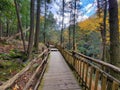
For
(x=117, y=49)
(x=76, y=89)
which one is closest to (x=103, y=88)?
(x=117, y=49)

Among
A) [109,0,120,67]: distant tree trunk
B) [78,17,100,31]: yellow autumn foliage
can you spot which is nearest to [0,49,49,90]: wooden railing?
[109,0,120,67]: distant tree trunk

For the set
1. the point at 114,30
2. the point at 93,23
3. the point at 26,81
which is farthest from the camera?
the point at 93,23

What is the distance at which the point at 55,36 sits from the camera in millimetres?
85625

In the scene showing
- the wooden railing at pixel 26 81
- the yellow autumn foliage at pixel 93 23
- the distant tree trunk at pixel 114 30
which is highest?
the yellow autumn foliage at pixel 93 23

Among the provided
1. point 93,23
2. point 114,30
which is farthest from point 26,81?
point 93,23

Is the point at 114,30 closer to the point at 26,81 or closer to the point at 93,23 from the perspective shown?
the point at 26,81

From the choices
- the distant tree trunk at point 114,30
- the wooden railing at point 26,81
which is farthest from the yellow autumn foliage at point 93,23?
the distant tree trunk at point 114,30

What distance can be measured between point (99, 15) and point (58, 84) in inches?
533

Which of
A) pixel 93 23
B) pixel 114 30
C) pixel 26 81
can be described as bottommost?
pixel 26 81

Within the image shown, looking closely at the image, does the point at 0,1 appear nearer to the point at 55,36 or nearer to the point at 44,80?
the point at 44,80

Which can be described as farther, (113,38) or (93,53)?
(93,53)

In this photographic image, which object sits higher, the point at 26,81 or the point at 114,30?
the point at 114,30

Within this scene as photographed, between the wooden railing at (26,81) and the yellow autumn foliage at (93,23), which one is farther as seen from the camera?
the yellow autumn foliage at (93,23)

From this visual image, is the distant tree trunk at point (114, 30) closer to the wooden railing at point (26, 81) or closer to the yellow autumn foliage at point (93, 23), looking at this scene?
the wooden railing at point (26, 81)
